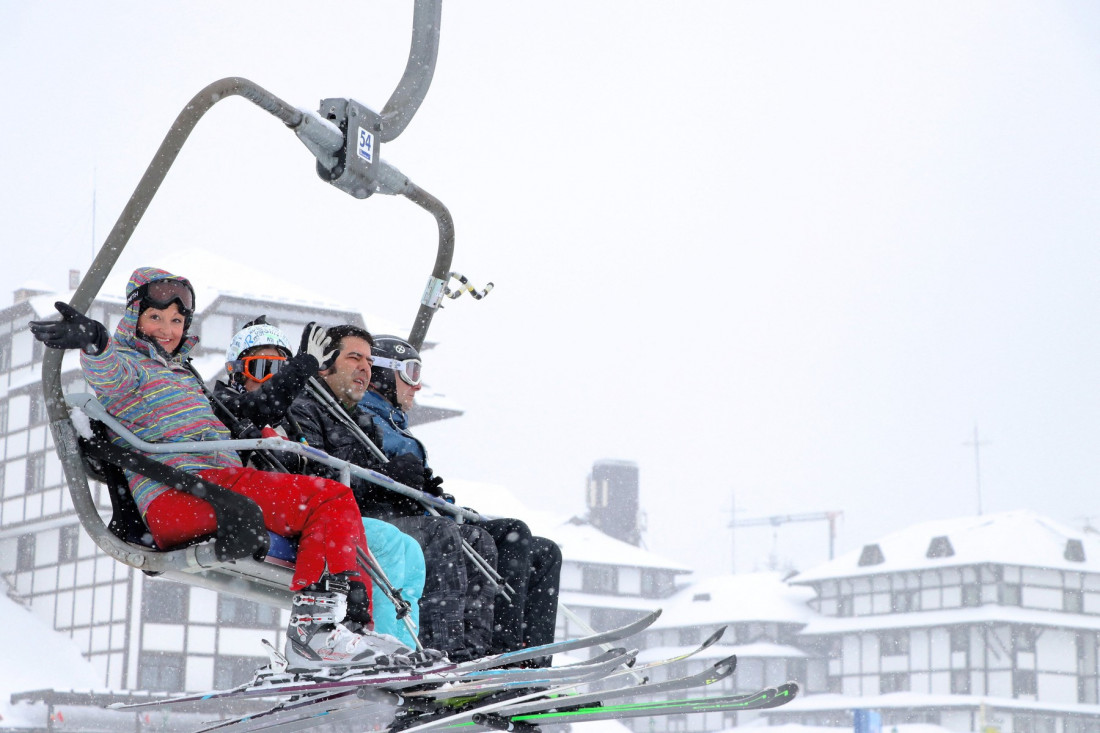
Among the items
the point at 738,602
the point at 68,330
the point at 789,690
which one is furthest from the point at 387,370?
the point at 738,602

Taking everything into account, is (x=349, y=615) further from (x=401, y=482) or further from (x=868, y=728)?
(x=868, y=728)

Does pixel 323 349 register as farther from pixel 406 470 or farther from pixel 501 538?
pixel 501 538

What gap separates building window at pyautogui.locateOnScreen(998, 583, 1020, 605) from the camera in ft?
155

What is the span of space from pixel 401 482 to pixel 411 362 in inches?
31.8

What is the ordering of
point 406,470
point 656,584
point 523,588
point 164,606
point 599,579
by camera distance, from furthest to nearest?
point 656,584
point 599,579
point 164,606
point 523,588
point 406,470

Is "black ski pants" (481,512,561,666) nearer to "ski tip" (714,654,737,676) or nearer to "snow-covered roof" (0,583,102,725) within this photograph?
"ski tip" (714,654,737,676)

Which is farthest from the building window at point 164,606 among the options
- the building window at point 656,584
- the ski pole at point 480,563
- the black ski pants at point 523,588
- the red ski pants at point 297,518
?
the building window at point 656,584

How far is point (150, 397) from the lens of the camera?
461cm

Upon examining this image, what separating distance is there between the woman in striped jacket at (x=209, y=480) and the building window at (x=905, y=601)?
157 feet

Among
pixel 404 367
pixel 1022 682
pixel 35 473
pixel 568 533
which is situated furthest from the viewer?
pixel 568 533

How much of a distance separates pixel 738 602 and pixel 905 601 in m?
8.32

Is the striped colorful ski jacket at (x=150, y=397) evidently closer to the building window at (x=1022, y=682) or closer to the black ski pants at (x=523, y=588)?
the black ski pants at (x=523, y=588)

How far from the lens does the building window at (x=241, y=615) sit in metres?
30.0

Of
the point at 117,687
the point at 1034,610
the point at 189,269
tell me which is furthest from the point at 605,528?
the point at 117,687
